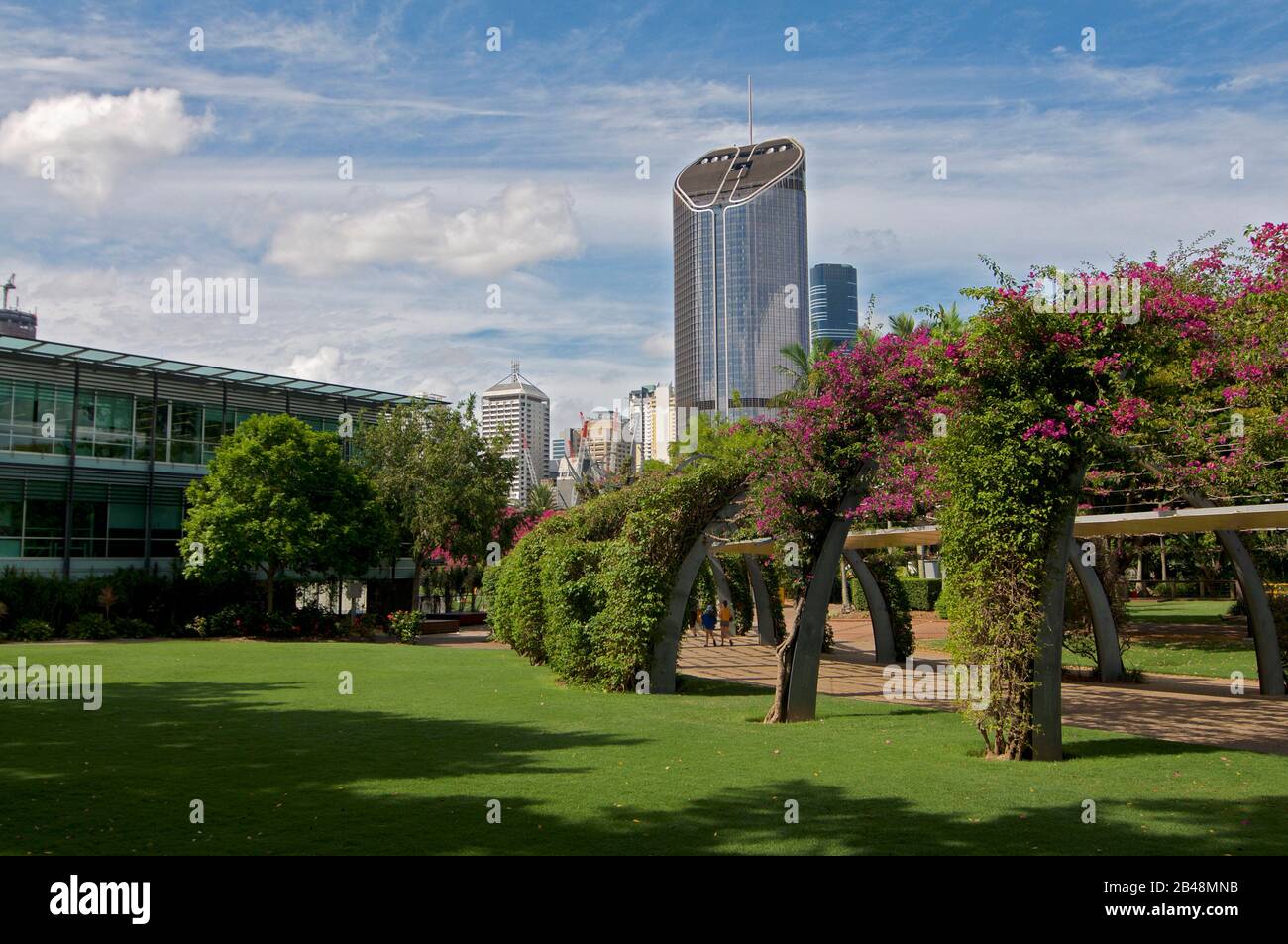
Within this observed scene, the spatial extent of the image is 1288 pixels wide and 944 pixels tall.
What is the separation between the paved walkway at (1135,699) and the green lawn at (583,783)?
1.48 meters

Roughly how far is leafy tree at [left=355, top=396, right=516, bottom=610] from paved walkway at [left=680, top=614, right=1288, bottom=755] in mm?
13592

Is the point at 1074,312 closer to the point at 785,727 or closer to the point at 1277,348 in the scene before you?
the point at 1277,348

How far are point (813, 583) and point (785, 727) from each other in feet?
7.26

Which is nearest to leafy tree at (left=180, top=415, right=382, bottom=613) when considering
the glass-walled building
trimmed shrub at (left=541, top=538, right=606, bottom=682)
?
the glass-walled building

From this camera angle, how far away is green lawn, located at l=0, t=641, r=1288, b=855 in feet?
23.2

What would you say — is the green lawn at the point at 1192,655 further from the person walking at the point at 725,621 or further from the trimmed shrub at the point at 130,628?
the trimmed shrub at the point at 130,628

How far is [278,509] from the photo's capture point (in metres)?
31.5

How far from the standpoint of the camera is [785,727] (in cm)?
1348

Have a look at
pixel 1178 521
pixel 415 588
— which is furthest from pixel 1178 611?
pixel 415 588

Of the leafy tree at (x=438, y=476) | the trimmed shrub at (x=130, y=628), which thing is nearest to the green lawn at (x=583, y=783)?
the trimmed shrub at (x=130, y=628)

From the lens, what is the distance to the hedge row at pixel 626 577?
17297mm
